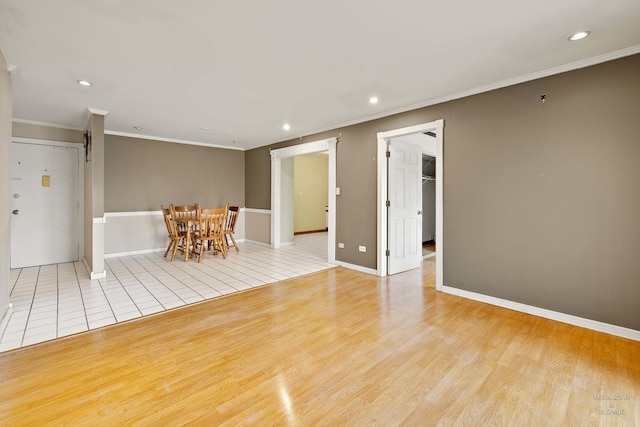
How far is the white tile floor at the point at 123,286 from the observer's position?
8.83 ft

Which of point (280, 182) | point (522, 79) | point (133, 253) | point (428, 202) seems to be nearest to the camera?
point (522, 79)

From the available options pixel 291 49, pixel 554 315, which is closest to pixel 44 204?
pixel 291 49

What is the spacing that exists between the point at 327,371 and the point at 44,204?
5564 mm

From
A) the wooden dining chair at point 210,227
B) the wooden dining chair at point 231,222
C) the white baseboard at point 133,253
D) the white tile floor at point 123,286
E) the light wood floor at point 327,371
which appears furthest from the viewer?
the wooden dining chair at point 231,222

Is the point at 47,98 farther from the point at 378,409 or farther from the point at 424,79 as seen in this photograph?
the point at 378,409

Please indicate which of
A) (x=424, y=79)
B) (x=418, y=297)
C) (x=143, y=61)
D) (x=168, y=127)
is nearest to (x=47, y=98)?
(x=168, y=127)

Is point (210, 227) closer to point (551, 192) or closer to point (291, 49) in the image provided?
point (291, 49)

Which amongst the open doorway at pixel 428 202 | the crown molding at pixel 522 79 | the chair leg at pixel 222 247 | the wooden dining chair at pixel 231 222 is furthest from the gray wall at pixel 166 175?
the open doorway at pixel 428 202

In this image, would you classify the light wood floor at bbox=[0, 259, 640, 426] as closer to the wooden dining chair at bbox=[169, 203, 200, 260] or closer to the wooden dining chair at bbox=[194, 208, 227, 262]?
the wooden dining chair at bbox=[194, 208, 227, 262]

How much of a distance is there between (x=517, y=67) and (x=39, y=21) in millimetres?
3968

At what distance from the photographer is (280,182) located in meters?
6.51

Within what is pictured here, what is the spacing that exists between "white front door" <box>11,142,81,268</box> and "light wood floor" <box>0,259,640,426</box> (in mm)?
3494

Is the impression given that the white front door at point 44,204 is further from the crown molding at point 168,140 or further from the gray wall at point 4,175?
the gray wall at point 4,175

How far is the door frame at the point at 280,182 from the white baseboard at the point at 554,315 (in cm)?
212
